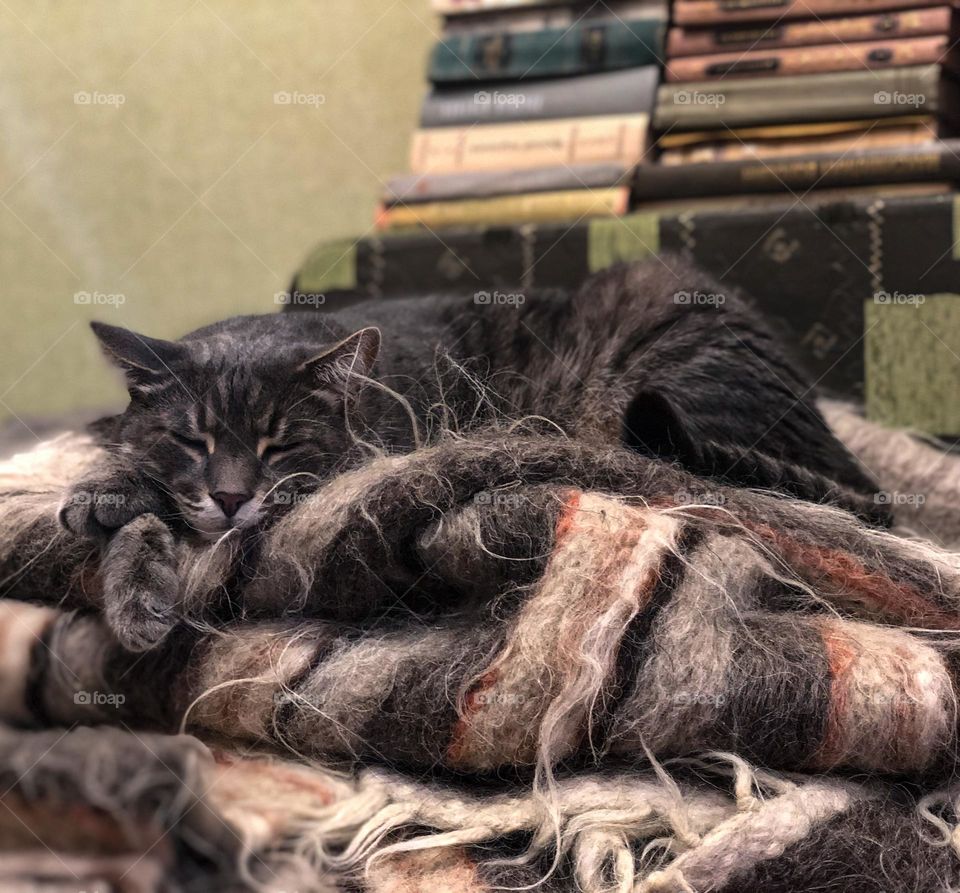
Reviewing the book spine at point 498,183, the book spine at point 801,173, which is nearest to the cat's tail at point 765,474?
the book spine at point 801,173

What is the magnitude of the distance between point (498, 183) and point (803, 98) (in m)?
0.53

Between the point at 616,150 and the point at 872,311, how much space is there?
0.55 m

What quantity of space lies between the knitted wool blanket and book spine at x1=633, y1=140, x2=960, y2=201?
0.94 m

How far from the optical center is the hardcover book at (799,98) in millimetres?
1594

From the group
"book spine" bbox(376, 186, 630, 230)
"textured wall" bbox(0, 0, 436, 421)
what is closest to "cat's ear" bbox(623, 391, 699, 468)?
"book spine" bbox(376, 186, 630, 230)

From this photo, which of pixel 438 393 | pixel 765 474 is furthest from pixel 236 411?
pixel 765 474

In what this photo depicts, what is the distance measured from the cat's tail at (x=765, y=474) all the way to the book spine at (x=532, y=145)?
0.87m

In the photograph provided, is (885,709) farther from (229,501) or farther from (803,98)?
(803,98)

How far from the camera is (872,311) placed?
1.44 metres

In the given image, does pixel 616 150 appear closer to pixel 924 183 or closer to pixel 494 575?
pixel 924 183

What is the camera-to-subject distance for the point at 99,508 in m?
0.79

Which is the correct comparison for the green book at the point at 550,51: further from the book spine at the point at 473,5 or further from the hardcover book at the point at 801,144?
the hardcover book at the point at 801,144

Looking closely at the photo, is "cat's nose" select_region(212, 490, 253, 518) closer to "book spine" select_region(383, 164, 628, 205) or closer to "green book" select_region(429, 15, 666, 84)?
"book spine" select_region(383, 164, 628, 205)

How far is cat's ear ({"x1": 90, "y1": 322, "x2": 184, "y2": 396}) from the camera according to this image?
0.93m
